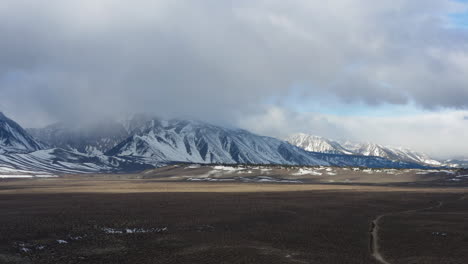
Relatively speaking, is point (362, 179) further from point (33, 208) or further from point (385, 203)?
point (33, 208)

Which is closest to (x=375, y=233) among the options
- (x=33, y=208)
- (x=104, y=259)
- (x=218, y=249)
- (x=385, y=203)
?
(x=218, y=249)

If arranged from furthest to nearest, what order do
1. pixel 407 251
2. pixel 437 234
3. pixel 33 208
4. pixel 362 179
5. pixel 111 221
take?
pixel 362 179 → pixel 33 208 → pixel 111 221 → pixel 437 234 → pixel 407 251

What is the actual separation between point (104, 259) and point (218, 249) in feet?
30.9

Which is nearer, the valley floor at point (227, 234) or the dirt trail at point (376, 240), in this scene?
the dirt trail at point (376, 240)

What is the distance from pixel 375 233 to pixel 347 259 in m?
12.7

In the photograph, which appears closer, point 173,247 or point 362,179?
point 173,247

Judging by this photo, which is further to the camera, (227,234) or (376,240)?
(227,234)

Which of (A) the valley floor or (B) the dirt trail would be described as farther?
(A) the valley floor

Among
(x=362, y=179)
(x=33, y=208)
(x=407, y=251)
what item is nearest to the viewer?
(x=407, y=251)

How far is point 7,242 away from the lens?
35781 mm

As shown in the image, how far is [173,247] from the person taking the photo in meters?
35.7

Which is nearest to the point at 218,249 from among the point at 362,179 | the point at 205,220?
the point at 205,220

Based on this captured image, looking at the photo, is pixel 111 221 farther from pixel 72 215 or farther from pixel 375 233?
pixel 375 233

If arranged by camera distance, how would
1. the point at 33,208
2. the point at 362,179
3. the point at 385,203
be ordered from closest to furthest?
the point at 33,208, the point at 385,203, the point at 362,179
